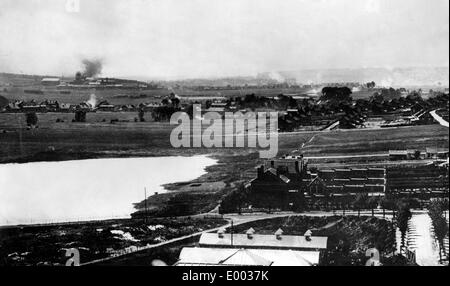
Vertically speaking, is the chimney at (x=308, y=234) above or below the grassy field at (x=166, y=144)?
below

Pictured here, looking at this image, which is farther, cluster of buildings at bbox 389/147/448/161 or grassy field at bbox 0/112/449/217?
cluster of buildings at bbox 389/147/448/161

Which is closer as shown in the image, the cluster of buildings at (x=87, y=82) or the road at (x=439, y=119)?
the cluster of buildings at (x=87, y=82)

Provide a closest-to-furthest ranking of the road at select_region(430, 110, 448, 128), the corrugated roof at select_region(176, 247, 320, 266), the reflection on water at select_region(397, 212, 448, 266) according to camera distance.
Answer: the corrugated roof at select_region(176, 247, 320, 266)
the reflection on water at select_region(397, 212, 448, 266)
the road at select_region(430, 110, 448, 128)

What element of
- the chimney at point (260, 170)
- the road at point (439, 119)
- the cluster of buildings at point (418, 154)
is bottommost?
the chimney at point (260, 170)

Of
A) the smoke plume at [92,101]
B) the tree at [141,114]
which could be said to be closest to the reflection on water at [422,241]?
the tree at [141,114]

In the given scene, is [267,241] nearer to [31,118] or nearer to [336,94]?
[336,94]

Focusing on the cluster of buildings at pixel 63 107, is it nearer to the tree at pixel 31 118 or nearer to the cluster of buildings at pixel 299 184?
the tree at pixel 31 118

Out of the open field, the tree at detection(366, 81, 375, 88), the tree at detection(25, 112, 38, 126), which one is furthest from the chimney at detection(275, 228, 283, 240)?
the tree at detection(25, 112, 38, 126)

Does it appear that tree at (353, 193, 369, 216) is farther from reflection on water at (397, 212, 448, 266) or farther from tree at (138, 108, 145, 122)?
tree at (138, 108, 145, 122)

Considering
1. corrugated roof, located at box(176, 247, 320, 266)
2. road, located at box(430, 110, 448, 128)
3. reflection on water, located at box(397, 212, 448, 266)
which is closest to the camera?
corrugated roof, located at box(176, 247, 320, 266)
